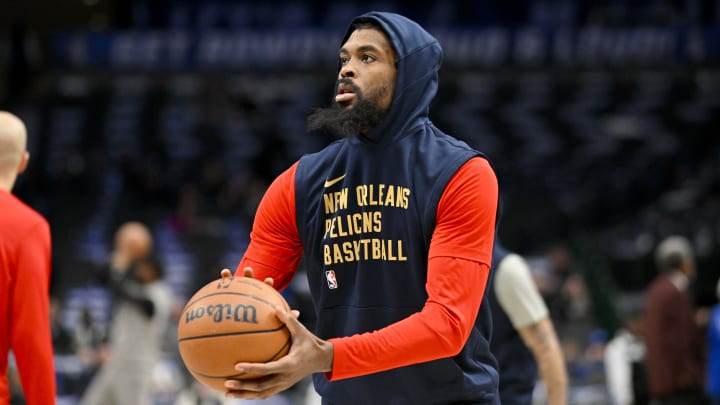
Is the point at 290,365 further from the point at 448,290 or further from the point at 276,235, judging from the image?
the point at 276,235

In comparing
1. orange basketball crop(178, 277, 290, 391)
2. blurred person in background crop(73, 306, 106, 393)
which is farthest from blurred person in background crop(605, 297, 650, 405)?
orange basketball crop(178, 277, 290, 391)

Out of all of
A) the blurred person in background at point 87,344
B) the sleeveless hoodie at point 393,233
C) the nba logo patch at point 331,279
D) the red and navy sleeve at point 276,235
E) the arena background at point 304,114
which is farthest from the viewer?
the arena background at point 304,114

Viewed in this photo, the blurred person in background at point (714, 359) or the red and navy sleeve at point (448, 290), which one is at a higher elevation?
the red and navy sleeve at point (448, 290)

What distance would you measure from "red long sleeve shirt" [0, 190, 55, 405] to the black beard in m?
1.27

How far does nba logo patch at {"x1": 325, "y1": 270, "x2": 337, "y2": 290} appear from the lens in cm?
356

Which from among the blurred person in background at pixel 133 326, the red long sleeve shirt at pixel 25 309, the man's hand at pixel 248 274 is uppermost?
the man's hand at pixel 248 274

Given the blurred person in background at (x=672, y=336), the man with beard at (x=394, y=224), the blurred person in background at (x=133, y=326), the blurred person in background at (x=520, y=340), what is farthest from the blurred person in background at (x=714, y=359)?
the man with beard at (x=394, y=224)

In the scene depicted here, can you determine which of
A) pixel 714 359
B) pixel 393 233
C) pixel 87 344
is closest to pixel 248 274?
pixel 393 233

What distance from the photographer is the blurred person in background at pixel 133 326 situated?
28.1 ft

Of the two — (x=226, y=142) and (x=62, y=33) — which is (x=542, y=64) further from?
(x=62, y=33)

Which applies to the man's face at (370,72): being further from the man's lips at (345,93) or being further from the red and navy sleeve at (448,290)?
the red and navy sleeve at (448,290)

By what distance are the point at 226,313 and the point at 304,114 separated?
23.3m

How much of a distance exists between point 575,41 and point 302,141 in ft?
23.1

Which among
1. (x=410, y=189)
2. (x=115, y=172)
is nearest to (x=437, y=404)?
(x=410, y=189)
